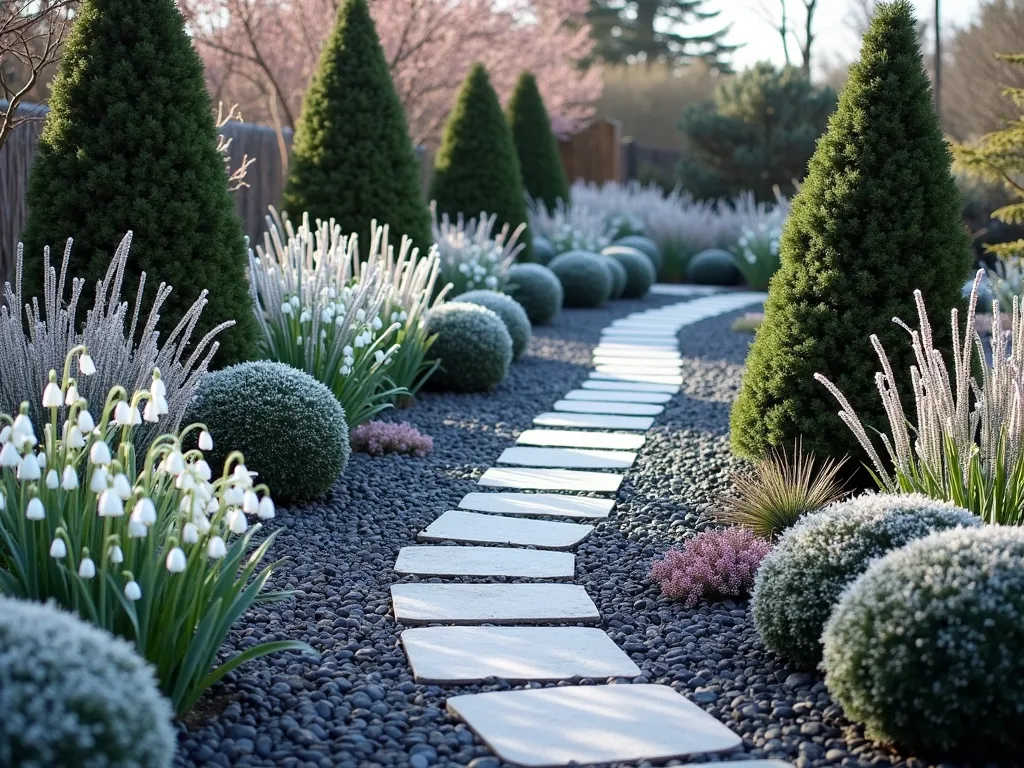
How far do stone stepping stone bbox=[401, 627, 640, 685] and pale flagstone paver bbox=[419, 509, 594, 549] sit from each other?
83 cm

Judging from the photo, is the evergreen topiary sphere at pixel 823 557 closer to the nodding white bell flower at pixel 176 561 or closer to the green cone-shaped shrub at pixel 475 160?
the nodding white bell flower at pixel 176 561

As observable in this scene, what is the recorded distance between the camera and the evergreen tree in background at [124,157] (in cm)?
442

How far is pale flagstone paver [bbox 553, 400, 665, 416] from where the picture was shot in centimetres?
641

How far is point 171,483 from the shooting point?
2.75 m

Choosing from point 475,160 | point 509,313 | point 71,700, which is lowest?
point 71,700

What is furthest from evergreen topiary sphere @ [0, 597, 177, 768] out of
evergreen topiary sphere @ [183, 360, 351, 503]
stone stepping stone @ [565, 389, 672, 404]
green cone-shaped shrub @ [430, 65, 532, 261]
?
green cone-shaped shrub @ [430, 65, 532, 261]

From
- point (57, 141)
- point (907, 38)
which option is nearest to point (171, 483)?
point (57, 141)

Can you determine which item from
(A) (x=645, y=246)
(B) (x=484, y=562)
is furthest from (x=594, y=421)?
(A) (x=645, y=246)

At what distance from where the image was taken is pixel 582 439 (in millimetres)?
5668

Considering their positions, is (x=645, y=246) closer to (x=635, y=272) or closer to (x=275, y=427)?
(x=635, y=272)

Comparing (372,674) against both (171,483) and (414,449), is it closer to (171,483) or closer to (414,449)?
Answer: (171,483)

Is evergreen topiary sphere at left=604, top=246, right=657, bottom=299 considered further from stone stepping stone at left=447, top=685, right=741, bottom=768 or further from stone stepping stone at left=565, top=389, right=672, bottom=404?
stone stepping stone at left=447, top=685, right=741, bottom=768

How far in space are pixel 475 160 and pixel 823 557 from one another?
354 inches

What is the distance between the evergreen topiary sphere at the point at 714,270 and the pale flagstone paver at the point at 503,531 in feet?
38.5
